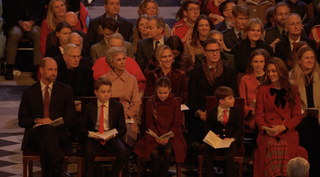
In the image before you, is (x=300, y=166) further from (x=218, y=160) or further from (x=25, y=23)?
(x=25, y=23)

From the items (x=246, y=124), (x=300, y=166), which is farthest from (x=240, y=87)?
(x=300, y=166)

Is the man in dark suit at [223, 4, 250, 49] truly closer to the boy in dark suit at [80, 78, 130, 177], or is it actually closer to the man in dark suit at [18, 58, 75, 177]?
the boy in dark suit at [80, 78, 130, 177]

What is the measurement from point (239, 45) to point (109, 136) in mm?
2337

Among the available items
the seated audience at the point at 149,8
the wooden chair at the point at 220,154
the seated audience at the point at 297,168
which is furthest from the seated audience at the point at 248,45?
the seated audience at the point at 297,168

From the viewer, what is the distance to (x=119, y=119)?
15.9 feet

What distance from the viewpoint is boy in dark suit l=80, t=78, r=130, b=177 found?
470 cm

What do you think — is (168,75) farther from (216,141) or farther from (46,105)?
(46,105)

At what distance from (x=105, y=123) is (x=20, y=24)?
4.17 metres

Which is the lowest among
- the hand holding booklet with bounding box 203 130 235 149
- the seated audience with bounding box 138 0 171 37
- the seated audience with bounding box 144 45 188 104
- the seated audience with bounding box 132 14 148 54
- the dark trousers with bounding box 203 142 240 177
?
the dark trousers with bounding box 203 142 240 177

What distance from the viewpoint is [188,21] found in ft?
23.2

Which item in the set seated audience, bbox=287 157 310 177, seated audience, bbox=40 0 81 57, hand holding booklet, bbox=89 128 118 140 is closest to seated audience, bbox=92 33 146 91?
seated audience, bbox=40 0 81 57

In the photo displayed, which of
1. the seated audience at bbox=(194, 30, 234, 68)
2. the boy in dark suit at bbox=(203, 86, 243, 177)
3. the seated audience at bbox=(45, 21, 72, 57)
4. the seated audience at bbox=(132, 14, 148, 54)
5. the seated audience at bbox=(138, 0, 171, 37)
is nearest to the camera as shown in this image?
the boy in dark suit at bbox=(203, 86, 243, 177)

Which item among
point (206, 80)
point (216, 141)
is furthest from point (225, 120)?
point (206, 80)

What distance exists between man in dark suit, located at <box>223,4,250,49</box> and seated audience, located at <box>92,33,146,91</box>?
147cm
